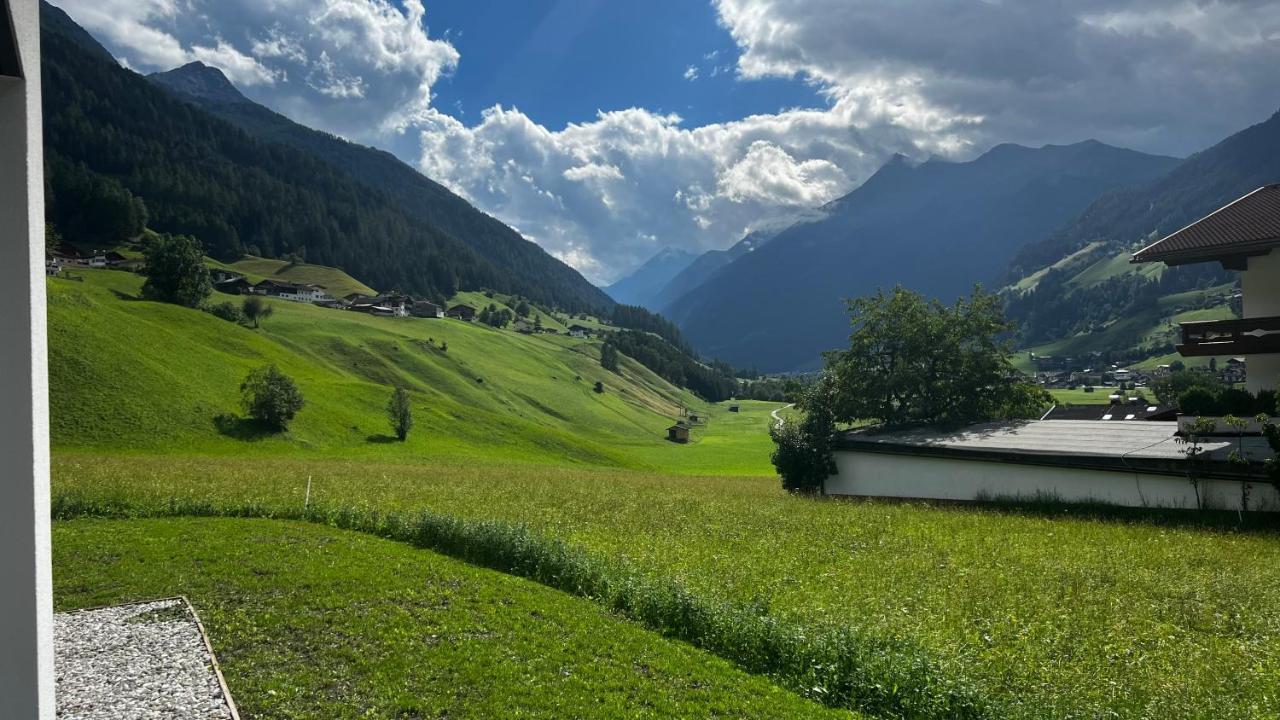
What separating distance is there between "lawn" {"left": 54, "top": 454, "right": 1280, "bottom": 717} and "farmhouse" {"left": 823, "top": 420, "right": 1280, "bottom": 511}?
8.40ft

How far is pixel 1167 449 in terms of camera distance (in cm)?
2811

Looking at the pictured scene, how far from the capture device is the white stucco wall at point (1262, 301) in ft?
92.9

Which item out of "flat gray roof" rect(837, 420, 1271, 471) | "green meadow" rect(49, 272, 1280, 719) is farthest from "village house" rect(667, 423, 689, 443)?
"green meadow" rect(49, 272, 1280, 719)

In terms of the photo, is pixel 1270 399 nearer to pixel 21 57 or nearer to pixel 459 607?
pixel 459 607

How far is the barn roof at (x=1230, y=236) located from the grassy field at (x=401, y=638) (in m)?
26.0

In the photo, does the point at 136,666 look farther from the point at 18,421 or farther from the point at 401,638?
the point at 18,421

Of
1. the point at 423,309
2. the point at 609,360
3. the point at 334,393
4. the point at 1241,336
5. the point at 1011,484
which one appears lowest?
the point at 1011,484

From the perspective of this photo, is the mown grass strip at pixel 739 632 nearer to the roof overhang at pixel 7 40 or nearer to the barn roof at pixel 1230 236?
the roof overhang at pixel 7 40

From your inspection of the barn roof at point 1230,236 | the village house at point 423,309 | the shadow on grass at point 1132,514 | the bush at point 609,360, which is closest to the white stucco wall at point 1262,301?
the barn roof at point 1230,236

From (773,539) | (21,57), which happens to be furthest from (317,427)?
(21,57)

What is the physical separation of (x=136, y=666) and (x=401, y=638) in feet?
13.3

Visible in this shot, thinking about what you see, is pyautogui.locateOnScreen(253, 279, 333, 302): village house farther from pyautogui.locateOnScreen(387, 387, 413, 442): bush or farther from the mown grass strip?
the mown grass strip

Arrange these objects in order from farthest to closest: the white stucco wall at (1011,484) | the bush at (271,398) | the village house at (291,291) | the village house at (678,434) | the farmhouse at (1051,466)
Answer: the village house at (291,291)
the village house at (678,434)
the bush at (271,398)
the farmhouse at (1051,466)
the white stucco wall at (1011,484)

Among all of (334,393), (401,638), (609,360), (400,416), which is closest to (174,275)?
(334,393)
